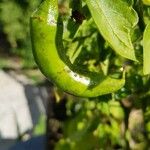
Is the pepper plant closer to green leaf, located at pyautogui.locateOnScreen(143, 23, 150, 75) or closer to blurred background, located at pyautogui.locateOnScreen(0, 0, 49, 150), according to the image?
green leaf, located at pyautogui.locateOnScreen(143, 23, 150, 75)

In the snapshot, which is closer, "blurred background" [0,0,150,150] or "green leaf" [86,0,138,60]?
"green leaf" [86,0,138,60]

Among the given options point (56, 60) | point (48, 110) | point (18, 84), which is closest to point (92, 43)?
point (56, 60)

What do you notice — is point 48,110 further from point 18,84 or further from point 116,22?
point 116,22

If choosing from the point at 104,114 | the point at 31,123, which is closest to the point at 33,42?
the point at 104,114

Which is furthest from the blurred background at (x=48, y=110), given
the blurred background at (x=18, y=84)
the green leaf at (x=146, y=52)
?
the green leaf at (x=146, y=52)

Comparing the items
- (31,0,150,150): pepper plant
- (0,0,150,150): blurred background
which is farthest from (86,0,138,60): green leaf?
(0,0,150,150): blurred background

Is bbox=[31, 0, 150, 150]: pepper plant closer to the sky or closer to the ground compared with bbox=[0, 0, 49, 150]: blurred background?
closer to the sky

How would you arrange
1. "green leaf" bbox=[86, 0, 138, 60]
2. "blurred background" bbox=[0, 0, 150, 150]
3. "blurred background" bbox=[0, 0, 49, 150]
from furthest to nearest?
1. "blurred background" bbox=[0, 0, 49, 150]
2. "blurred background" bbox=[0, 0, 150, 150]
3. "green leaf" bbox=[86, 0, 138, 60]
